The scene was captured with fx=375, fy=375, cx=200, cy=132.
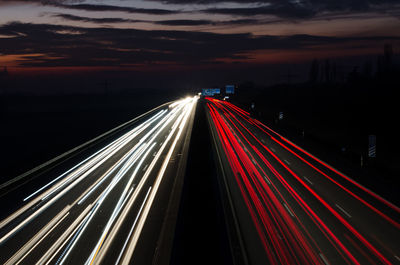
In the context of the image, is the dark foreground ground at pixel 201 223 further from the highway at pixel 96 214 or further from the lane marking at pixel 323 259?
the lane marking at pixel 323 259

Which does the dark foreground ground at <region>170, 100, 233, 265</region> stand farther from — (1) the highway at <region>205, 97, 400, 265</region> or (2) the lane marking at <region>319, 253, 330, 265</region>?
(2) the lane marking at <region>319, 253, 330, 265</region>

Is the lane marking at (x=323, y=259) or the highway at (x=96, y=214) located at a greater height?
the highway at (x=96, y=214)

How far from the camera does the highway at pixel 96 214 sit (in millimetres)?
13461

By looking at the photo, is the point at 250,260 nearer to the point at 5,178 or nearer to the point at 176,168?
the point at 176,168

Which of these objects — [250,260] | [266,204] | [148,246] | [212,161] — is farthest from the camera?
[212,161]

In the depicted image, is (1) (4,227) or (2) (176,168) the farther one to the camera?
(2) (176,168)

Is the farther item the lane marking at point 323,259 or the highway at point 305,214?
the highway at point 305,214

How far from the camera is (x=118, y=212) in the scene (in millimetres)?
17438

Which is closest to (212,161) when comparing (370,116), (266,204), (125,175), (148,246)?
(125,175)

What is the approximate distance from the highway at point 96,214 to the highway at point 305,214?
3585 mm

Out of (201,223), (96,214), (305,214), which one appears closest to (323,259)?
(305,214)

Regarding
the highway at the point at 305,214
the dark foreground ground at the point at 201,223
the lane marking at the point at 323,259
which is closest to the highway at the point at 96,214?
the dark foreground ground at the point at 201,223

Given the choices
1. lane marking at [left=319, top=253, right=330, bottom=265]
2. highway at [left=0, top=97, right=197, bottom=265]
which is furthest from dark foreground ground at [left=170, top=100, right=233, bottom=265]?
lane marking at [left=319, top=253, right=330, bottom=265]

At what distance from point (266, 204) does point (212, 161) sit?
35.9 ft
